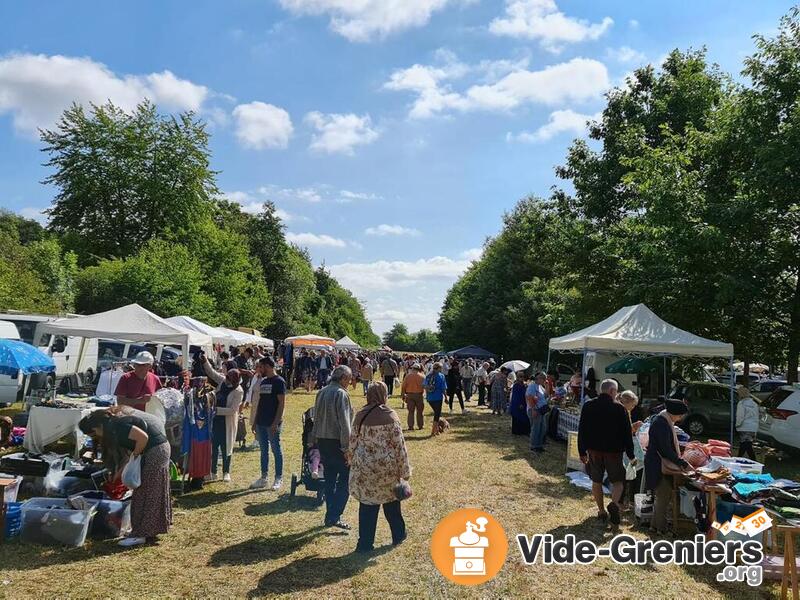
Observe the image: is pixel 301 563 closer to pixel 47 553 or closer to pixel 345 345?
pixel 47 553

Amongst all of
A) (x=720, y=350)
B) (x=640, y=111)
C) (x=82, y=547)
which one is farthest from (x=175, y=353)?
(x=640, y=111)

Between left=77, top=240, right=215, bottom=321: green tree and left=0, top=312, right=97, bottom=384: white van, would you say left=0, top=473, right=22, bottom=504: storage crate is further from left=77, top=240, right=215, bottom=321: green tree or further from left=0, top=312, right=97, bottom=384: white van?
left=77, top=240, right=215, bottom=321: green tree

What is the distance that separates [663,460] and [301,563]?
380cm

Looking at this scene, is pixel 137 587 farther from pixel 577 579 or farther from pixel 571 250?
pixel 571 250

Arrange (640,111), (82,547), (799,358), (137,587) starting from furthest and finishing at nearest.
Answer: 1. (640,111)
2. (799,358)
3. (82,547)
4. (137,587)

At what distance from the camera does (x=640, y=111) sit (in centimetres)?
2178

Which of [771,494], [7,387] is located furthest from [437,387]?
[7,387]

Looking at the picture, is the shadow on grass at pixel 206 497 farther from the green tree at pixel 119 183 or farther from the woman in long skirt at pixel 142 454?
the green tree at pixel 119 183

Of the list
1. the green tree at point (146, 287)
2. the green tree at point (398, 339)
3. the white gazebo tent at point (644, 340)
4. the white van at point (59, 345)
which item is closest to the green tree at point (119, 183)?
the green tree at point (146, 287)

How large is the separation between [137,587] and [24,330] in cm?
1318

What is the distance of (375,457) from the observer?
4.97 m

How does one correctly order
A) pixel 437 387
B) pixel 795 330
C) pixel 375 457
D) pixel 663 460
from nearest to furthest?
pixel 375 457 → pixel 663 460 → pixel 437 387 → pixel 795 330

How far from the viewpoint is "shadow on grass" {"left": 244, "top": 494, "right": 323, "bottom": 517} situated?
6465mm

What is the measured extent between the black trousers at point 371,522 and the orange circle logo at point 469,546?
42 centimetres
